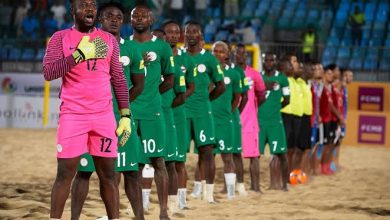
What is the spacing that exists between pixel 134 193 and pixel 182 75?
8.52 ft

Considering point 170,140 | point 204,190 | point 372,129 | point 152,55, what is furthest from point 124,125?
point 372,129

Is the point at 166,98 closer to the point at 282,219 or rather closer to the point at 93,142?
the point at 282,219

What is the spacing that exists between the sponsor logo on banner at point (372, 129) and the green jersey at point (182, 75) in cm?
1463

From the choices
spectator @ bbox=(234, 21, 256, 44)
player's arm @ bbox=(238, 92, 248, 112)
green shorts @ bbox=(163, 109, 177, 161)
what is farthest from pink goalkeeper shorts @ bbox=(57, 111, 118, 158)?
spectator @ bbox=(234, 21, 256, 44)

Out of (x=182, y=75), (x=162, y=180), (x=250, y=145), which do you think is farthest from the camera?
(x=250, y=145)

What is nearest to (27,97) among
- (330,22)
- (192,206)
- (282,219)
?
(330,22)

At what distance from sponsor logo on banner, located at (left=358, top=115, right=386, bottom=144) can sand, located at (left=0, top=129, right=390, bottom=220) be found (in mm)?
4138

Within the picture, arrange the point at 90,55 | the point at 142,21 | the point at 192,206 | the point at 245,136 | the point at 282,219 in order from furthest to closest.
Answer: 1. the point at 245,136
2. the point at 192,206
3. the point at 282,219
4. the point at 142,21
5. the point at 90,55

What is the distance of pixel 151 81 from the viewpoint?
31.9 feet

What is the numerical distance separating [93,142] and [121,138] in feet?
1.09

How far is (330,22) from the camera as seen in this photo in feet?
92.9

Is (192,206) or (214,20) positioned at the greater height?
(214,20)

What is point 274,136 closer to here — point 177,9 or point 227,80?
point 227,80

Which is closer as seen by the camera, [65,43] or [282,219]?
[65,43]
